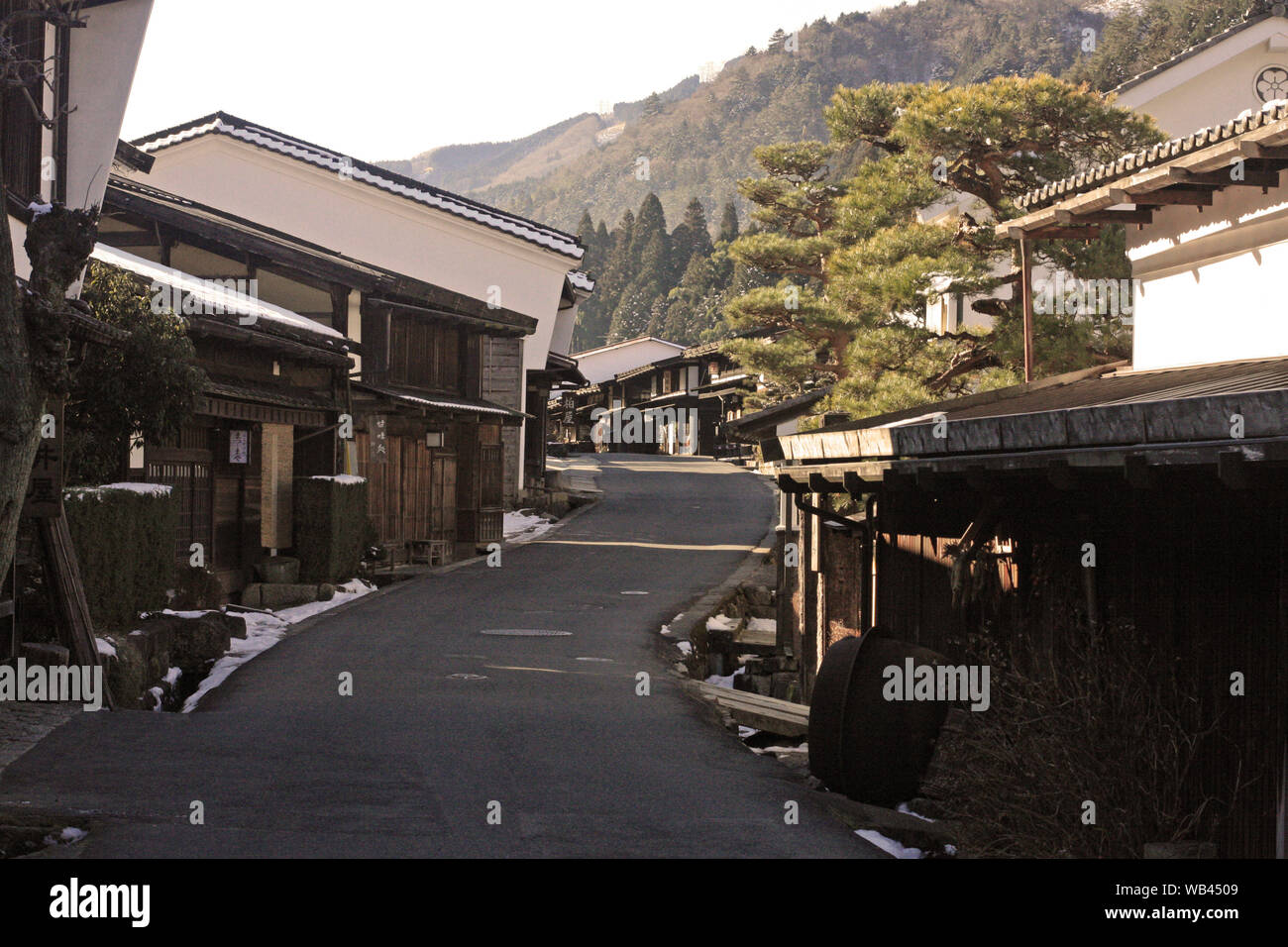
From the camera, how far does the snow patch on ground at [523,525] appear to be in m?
33.3

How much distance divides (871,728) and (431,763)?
3.45m

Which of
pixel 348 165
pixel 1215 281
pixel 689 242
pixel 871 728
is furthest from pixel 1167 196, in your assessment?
pixel 689 242

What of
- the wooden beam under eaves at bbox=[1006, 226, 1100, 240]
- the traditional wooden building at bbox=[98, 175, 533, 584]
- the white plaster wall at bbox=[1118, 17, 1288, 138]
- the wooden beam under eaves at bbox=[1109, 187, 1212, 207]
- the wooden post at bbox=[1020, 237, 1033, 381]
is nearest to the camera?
the wooden beam under eaves at bbox=[1109, 187, 1212, 207]

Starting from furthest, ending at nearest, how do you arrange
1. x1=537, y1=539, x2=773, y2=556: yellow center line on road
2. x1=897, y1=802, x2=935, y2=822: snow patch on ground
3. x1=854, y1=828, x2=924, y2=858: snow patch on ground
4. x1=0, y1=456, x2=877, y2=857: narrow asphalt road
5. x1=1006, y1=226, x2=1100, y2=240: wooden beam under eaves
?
x1=537, y1=539, x2=773, y2=556: yellow center line on road
x1=1006, y1=226, x2=1100, y2=240: wooden beam under eaves
x1=897, y1=802, x2=935, y2=822: snow patch on ground
x1=854, y1=828, x2=924, y2=858: snow patch on ground
x1=0, y1=456, x2=877, y2=857: narrow asphalt road

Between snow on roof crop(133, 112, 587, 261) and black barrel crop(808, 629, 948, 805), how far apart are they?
27489 mm

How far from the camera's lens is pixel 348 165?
1335 inches

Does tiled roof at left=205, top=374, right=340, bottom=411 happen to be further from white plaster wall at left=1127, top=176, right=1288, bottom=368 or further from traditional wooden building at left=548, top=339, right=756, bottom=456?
traditional wooden building at left=548, top=339, right=756, bottom=456

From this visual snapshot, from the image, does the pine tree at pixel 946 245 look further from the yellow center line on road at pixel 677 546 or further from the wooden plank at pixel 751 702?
the wooden plank at pixel 751 702

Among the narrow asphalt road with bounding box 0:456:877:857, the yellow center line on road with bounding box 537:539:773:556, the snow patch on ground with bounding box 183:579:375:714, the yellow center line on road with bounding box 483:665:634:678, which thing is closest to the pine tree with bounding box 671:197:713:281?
the yellow center line on road with bounding box 537:539:773:556

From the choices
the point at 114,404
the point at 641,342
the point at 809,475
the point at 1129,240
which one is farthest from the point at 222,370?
the point at 641,342

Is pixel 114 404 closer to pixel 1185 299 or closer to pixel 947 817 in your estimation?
pixel 947 817

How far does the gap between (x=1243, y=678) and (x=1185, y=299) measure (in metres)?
7.11

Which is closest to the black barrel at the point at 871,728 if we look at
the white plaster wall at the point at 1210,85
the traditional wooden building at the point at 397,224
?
the traditional wooden building at the point at 397,224

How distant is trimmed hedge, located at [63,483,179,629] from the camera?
42.1 ft
